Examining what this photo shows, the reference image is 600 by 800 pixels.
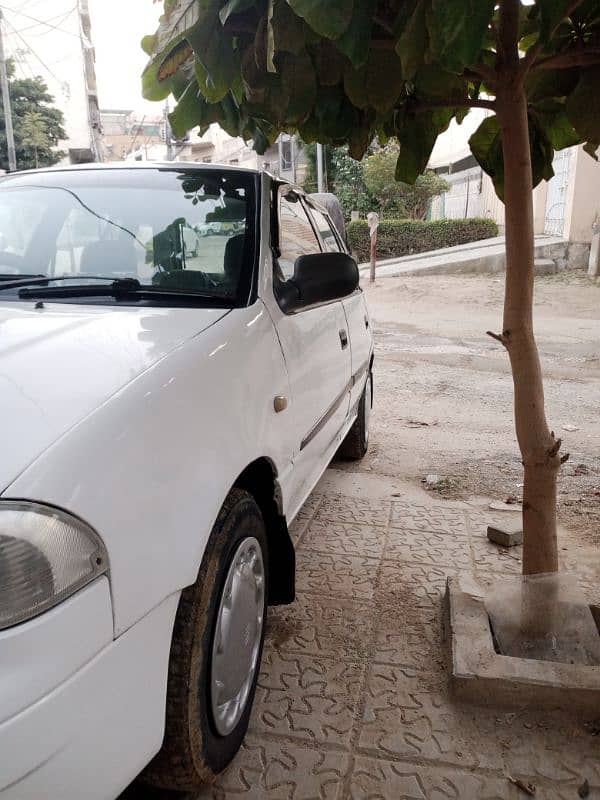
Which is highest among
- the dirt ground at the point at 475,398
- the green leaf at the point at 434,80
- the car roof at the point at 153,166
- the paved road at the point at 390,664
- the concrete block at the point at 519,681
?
the green leaf at the point at 434,80

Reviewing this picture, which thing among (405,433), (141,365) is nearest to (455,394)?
(405,433)

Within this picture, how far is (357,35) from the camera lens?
1684 mm

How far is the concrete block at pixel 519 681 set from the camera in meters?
2.17

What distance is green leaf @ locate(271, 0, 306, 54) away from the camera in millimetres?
1731

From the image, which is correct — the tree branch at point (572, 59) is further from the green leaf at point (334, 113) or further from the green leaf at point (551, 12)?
the green leaf at point (334, 113)

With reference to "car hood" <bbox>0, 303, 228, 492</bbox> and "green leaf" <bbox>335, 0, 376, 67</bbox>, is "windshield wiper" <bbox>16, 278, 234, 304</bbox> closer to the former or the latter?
"car hood" <bbox>0, 303, 228, 492</bbox>

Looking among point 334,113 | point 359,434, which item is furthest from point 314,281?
point 359,434

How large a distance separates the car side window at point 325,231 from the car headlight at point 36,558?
2.91m

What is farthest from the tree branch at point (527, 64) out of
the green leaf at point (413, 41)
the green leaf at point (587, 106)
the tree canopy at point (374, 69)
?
the green leaf at point (413, 41)

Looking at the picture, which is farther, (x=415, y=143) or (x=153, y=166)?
(x=153, y=166)

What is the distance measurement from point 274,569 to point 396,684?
0.61 m

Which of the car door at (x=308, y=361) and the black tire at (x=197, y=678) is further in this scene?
the car door at (x=308, y=361)

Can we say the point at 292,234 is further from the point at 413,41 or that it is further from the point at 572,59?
the point at 413,41

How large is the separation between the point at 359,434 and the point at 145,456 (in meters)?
3.39
